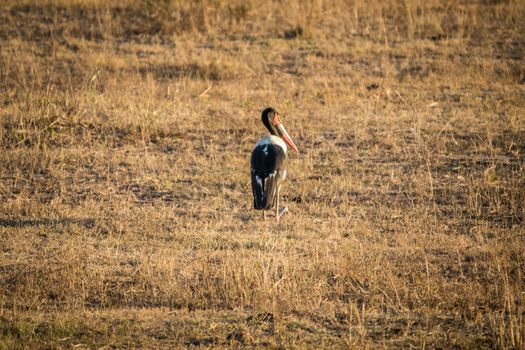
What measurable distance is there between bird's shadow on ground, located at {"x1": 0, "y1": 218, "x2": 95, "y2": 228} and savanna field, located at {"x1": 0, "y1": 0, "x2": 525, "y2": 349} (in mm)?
25

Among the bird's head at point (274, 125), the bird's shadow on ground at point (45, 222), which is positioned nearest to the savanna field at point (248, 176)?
the bird's shadow on ground at point (45, 222)

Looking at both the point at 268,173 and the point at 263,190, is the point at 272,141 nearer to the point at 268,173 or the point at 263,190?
the point at 268,173

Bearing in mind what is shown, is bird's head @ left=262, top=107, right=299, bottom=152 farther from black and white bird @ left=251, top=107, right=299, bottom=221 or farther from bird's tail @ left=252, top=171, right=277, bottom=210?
bird's tail @ left=252, top=171, right=277, bottom=210

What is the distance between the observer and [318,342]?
3994mm

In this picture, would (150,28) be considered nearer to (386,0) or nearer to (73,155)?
(386,0)

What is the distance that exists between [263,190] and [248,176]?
1171 mm

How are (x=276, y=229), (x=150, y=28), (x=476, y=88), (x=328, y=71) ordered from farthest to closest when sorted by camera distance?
(x=150, y=28)
(x=328, y=71)
(x=476, y=88)
(x=276, y=229)

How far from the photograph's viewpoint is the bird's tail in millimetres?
5754

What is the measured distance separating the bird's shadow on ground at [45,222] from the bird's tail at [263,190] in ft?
3.94

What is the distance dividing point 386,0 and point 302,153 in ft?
21.3

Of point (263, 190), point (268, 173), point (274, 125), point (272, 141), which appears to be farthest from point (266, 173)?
point (274, 125)

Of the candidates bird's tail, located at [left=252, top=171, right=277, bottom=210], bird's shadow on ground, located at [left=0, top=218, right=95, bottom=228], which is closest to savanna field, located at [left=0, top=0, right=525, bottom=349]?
bird's shadow on ground, located at [left=0, top=218, right=95, bottom=228]

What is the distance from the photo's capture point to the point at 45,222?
5.84m

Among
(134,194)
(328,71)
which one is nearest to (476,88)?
(328,71)
